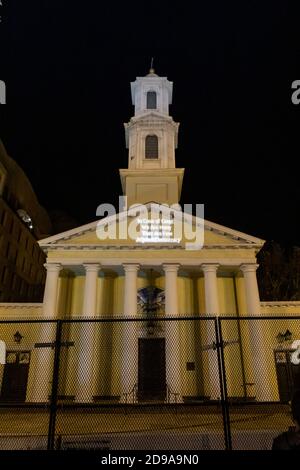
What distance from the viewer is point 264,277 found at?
43.0m

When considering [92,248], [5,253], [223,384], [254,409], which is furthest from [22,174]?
[223,384]

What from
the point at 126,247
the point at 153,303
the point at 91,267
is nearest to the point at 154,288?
the point at 153,303

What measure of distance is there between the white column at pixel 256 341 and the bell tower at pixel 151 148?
1185cm

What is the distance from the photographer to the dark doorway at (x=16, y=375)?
2070cm

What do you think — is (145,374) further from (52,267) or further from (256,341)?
(52,267)

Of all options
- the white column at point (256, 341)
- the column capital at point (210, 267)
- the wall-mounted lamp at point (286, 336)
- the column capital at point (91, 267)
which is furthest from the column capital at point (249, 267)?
the column capital at point (91, 267)

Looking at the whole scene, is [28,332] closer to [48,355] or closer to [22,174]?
[48,355]

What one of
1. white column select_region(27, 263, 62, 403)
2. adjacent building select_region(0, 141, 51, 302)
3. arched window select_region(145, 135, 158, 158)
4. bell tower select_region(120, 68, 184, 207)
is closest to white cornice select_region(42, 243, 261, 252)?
white column select_region(27, 263, 62, 403)

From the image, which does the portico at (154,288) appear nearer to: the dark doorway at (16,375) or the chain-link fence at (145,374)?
the chain-link fence at (145,374)

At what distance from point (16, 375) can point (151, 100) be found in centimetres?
3126

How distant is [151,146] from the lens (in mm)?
36812

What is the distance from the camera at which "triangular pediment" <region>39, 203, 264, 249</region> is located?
2505 cm

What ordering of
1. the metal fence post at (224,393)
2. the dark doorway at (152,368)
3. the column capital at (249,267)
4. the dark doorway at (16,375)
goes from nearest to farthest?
the metal fence post at (224,393), the dark doorway at (152,368), the dark doorway at (16,375), the column capital at (249,267)

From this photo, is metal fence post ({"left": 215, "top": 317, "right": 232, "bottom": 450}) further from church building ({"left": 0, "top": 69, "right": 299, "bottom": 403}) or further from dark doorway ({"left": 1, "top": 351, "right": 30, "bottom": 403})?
dark doorway ({"left": 1, "top": 351, "right": 30, "bottom": 403})
